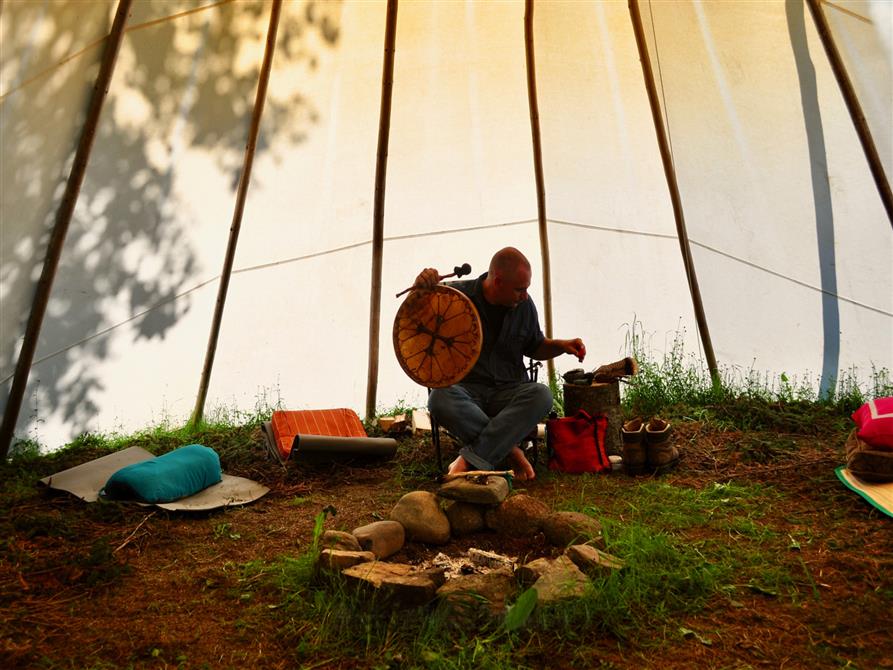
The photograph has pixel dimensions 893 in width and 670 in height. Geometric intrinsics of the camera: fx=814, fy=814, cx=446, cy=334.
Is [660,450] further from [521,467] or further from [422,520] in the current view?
[422,520]

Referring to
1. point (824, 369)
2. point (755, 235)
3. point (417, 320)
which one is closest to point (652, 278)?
point (755, 235)

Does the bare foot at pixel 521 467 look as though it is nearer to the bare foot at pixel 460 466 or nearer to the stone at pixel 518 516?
the bare foot at pixel 460 466

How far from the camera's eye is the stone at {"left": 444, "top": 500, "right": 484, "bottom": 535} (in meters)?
3.13

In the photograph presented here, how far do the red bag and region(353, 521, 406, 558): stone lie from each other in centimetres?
134

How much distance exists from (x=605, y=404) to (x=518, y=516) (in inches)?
55.5

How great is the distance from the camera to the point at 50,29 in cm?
369

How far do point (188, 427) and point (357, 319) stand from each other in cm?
130

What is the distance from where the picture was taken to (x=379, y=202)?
529 centimetres

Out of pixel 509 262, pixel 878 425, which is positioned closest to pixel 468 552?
pixel 509 262

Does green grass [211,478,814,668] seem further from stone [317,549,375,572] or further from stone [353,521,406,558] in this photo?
stone [353,521,406,558]

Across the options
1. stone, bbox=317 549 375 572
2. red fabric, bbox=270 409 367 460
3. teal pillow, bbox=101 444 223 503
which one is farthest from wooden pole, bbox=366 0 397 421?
stone, bbox=317 549 375 572

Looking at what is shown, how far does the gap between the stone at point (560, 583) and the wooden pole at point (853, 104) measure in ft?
10.8

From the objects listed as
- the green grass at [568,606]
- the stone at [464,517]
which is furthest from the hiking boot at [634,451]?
the stone at [464,517]

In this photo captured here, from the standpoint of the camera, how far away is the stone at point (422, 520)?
119 inches
